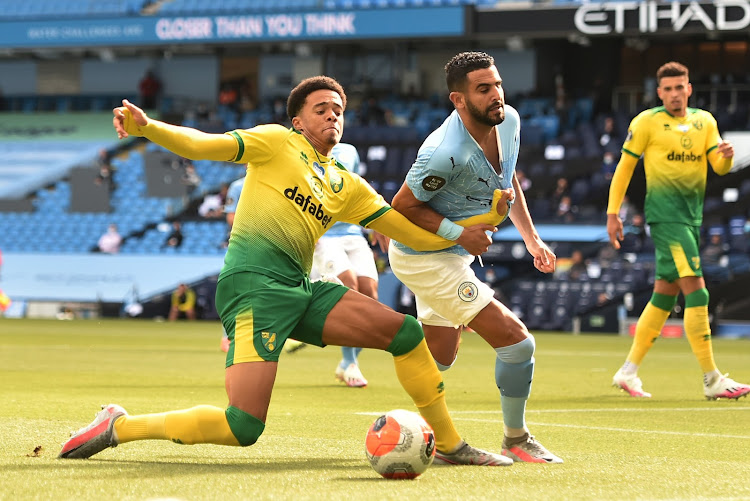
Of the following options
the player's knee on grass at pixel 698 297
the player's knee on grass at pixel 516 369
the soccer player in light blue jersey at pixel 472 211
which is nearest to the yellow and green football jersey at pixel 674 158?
the player's knee on grass at pixel 698 297

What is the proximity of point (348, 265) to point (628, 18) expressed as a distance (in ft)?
65.6

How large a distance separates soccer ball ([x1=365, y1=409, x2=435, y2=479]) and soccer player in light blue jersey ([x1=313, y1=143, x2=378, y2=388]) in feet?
18.0

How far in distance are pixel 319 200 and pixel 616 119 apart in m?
25.1

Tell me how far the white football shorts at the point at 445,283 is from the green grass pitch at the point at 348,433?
0.85 meters

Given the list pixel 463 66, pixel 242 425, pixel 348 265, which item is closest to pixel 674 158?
pixel 348 265

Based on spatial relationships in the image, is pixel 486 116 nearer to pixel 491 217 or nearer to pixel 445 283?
pixel 491 217

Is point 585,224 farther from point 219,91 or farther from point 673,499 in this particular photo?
point 673,499

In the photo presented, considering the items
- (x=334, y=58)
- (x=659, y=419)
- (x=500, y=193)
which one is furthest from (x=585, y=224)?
(x=500, y=193)

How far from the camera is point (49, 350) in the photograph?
1598 centimetres

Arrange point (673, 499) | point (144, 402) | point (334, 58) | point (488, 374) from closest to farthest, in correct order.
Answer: point (673, 499)
point (144, 402)
point (488, 374)
point (334, 58)

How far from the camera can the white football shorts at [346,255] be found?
1125cm

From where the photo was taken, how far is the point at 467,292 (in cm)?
623

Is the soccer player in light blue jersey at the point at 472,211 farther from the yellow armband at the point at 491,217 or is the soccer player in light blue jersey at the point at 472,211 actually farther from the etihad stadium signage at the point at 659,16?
the etihad stadium signage at the point at 659,16

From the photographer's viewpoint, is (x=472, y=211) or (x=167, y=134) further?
(x=472, y=211)
